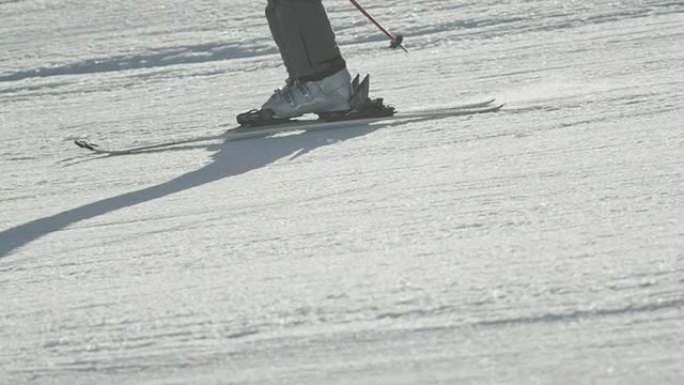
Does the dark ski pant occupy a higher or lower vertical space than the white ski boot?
higher

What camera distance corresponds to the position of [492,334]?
2.29 metres

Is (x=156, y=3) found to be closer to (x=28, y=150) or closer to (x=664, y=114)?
(x=28, y=150)

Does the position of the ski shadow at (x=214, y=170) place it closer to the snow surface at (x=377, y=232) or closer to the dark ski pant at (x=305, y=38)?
the snow surface at (x=377, y=232)

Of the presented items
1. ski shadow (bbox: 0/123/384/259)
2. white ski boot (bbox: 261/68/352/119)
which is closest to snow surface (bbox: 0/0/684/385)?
ski shadow (bbox: 0/123/384/259)

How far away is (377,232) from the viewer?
9.81 feet

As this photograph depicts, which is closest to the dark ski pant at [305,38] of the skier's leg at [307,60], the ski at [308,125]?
the skier's leg at [307,60]

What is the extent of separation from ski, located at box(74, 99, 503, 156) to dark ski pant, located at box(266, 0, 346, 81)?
0.18 metres

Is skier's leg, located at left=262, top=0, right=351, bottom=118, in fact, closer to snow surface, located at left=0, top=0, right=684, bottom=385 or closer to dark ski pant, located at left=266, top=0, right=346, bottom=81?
dark ski pant, located at left=266, top=0, right=346, bottom=81

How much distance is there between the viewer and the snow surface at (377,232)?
2295 millimetres

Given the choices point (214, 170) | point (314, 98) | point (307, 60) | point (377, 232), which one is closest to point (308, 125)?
point (314, 98)

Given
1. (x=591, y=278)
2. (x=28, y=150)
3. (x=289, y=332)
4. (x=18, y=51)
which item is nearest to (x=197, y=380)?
(x=289, y=332)

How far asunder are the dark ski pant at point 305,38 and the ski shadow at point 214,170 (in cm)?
24

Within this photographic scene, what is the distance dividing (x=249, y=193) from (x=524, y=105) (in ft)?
4.01

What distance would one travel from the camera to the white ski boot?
4609 millimetres
